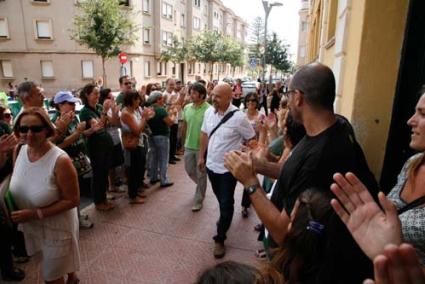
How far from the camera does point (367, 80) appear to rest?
2.96 meters

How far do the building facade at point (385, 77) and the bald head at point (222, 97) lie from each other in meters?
1.61

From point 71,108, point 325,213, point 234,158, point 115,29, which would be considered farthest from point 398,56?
point 115,29

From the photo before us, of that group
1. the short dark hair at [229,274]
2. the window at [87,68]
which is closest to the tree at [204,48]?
the window at [87,68]

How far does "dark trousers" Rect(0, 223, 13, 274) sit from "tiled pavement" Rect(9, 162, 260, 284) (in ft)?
0.80

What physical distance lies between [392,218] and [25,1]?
32.9m

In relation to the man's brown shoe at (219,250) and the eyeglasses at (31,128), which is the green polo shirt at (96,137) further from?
the man's brown shoe at (219,250)

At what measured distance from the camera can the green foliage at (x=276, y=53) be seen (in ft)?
104

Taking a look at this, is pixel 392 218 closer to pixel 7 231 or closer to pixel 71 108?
pixel 7 231

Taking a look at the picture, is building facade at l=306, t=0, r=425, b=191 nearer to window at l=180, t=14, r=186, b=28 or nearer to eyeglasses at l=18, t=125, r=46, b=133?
eyeglasses at l=18, t=125, r=46, b=133

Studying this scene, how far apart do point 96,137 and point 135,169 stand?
1.00 metres

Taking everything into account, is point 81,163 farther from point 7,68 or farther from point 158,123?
point 7,68

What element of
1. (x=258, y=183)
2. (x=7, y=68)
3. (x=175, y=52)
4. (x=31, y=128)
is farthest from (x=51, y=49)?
(x=258, y=183)

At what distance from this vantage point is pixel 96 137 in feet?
16.3

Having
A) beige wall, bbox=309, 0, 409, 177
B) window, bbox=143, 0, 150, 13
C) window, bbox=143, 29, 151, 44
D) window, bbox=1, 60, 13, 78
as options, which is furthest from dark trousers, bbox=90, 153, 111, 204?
window, bbox=143, 0, 150, 13
